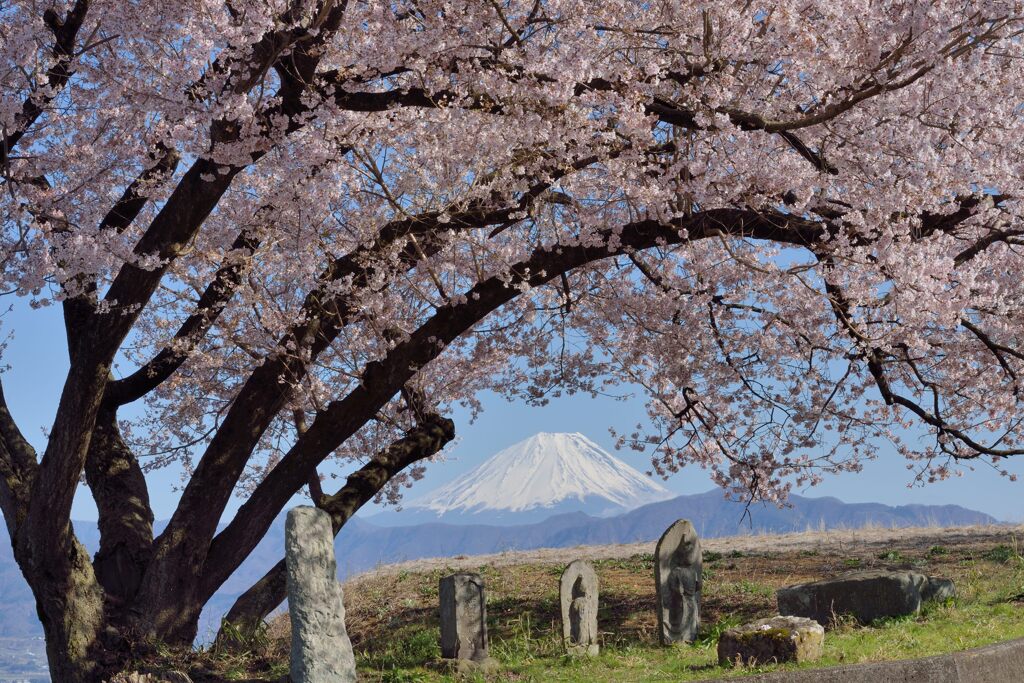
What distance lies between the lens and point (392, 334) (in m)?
12.6

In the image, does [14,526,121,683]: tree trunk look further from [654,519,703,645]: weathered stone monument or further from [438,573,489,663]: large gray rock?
[654,519,703,645]: weathered stone monument

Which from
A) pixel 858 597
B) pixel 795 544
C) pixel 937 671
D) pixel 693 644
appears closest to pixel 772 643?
pixel 937 671

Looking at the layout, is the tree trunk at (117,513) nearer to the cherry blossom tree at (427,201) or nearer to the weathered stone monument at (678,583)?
the cherry blossom tree at (427,201)

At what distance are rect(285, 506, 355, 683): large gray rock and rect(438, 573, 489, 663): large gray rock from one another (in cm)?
181

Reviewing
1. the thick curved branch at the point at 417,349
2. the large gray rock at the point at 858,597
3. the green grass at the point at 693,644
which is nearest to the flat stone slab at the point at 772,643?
the green grass at the point at 693,644

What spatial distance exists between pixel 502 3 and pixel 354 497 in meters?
6.34

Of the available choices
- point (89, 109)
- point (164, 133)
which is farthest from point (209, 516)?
point (89, 109)

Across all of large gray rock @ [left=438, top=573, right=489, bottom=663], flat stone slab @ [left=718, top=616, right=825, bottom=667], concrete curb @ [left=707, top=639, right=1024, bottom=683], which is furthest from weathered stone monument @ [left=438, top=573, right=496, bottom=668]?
concrete curb @ [left=707, top=639, right=1024, bottom=683]

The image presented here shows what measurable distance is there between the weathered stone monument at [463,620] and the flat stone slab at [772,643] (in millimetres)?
2555

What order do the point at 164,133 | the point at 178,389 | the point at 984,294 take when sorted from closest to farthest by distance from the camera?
1. the point at 164,133
2. the point at 984,294
3. the point at 178,389

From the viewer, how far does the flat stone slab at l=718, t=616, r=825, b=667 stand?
8.57 m

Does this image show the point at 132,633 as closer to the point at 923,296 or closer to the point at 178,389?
the point at 178,389

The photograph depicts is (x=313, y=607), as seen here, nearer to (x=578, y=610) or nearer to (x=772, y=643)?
(x=578, y=610)

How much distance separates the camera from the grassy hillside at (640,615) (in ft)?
30.4
